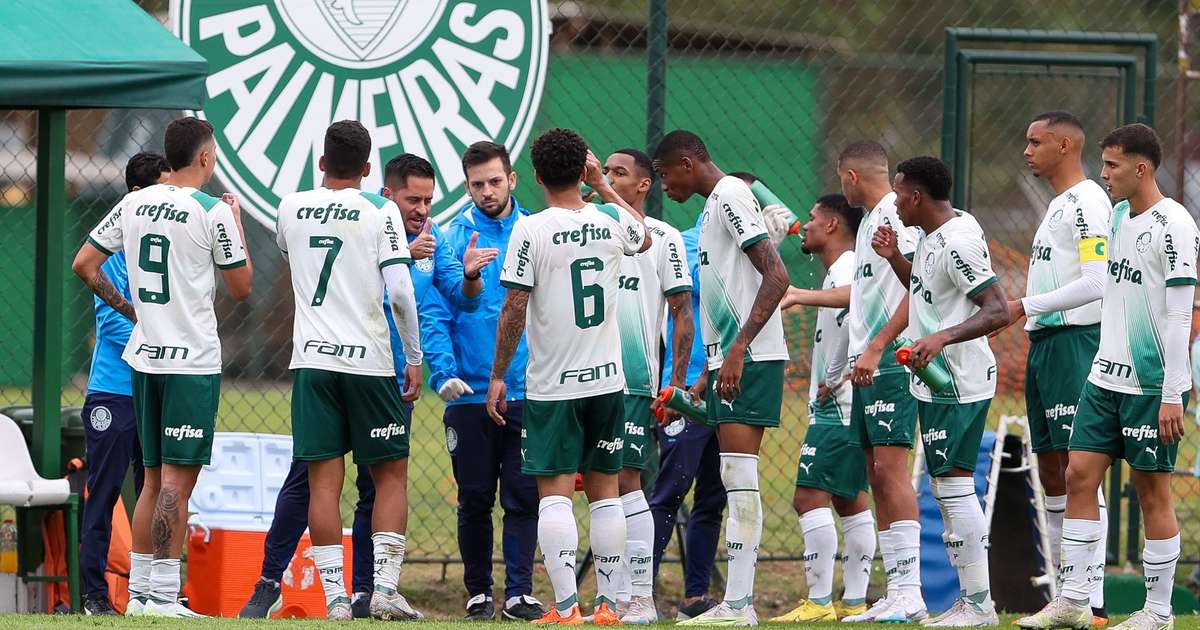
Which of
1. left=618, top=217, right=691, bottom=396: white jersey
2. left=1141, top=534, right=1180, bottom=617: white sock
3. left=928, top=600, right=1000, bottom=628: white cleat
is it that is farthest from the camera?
left=618, top=217, right=691, bottom=396: white jersey

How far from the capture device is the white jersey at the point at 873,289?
7.30 meters

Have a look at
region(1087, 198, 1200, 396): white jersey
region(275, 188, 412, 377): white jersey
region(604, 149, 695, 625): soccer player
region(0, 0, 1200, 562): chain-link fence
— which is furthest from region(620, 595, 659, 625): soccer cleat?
region(0, 0, 1200, 562): chain-link fence

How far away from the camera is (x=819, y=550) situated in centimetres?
770

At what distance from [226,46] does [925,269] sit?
4.43 metres

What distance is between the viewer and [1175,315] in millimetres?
6281

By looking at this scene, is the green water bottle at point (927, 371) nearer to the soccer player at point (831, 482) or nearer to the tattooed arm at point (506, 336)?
the soccer player at point (831, 482)

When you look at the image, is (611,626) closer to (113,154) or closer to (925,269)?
(925,269)

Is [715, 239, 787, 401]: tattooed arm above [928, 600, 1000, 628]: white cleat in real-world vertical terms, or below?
above

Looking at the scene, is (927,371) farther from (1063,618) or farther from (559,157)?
(559,157)

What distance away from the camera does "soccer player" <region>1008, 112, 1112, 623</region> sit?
22.7 ft

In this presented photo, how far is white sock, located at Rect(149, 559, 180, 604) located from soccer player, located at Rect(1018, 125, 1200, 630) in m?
3.45

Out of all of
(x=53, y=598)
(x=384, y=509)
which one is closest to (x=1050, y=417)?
(x=384, y=509)

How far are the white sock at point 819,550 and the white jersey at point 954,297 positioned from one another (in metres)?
0.94

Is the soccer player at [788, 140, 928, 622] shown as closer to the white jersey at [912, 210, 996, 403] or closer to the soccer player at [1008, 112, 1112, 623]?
the white jersey at [912, 210, 996, 403]
